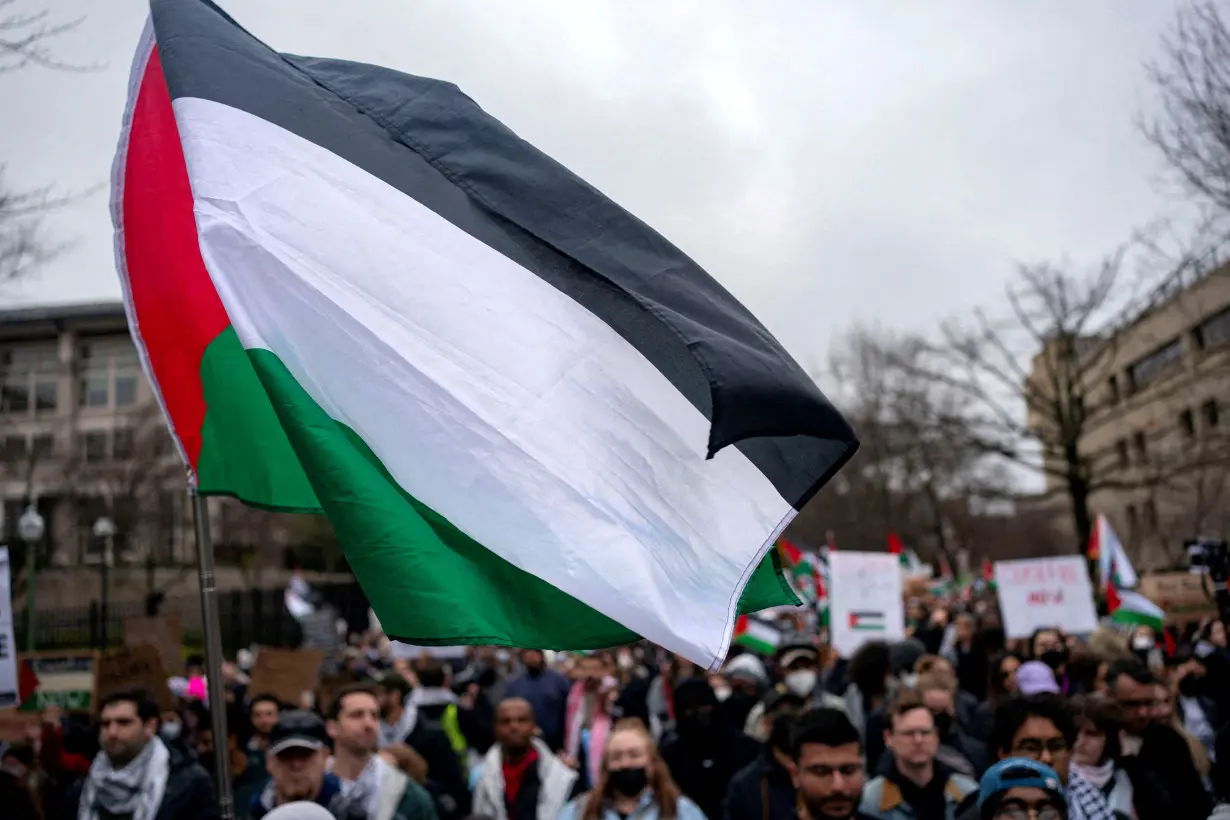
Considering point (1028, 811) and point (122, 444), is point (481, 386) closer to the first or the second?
point (1028, 811)

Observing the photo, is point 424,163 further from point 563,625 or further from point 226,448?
point 563,625

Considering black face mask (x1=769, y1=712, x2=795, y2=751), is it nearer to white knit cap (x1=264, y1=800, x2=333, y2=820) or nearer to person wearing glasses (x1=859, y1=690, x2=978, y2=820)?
person wearing glasses (x1=859, y1=690, x2=978, y2=820)

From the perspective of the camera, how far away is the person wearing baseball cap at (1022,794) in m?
4.45

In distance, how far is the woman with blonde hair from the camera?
19.3 feet

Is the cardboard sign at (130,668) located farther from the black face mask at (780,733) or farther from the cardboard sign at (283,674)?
the black face mask at (780,733)

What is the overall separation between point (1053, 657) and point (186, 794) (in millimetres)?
7841

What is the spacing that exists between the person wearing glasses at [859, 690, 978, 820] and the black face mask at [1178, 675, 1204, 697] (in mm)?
4688

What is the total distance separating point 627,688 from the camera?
40.0 ft

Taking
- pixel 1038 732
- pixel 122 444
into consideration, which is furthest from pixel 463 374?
pixel 122 444

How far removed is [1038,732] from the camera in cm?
587

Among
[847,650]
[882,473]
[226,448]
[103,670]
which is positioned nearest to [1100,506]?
[882,473]

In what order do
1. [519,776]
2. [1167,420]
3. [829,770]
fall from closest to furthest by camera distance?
[829,770] → [519,776] → [1167,420]

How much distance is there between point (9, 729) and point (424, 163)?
652cm

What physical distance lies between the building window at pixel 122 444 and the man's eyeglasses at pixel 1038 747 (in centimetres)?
3166
